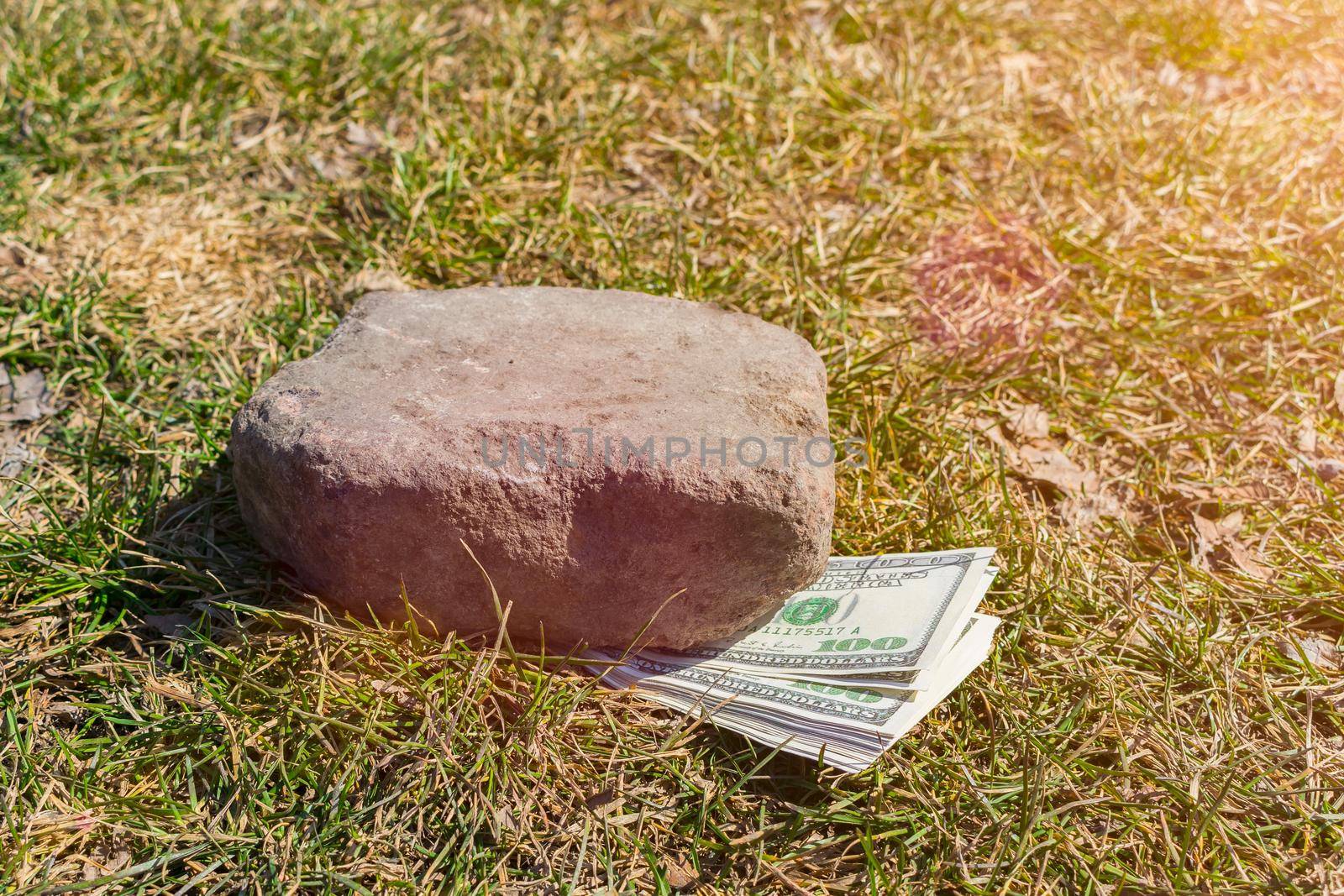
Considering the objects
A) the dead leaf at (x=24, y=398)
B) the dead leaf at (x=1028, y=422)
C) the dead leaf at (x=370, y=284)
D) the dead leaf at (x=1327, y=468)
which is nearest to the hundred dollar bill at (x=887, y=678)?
the dead leaf at (x=1028, y=422)

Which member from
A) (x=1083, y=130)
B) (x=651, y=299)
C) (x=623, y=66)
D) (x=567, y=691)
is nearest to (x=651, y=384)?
(x=651, y=299)

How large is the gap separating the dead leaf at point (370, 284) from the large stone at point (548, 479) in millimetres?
807

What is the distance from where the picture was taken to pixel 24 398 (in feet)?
9.94

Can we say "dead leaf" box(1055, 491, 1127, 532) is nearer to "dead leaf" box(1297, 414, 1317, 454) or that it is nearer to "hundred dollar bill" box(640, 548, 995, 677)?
"hundred dollar bill" box(640, 548, 995, 677)

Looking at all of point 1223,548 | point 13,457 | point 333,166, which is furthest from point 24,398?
point 1223,548

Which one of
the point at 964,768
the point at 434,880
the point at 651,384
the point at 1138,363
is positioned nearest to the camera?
the point at 434,880

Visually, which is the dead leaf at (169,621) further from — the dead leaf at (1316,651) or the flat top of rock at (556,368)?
the dead leaf at (1316,651)

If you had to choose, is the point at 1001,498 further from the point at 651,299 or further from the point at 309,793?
the point at 309,793

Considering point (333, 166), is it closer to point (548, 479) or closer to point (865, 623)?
point (548, 479)

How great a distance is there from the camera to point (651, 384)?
241 centimetres

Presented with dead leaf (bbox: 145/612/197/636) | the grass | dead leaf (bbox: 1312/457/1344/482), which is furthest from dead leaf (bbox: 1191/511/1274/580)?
dead leaf (bbox: 145/612/197/636)

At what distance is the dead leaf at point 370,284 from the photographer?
10.9 ft

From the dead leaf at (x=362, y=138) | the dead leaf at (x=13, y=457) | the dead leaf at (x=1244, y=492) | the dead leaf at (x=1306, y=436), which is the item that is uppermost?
the dead leaf at (x=362, y=138)

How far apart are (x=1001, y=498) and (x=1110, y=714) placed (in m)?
0.70
